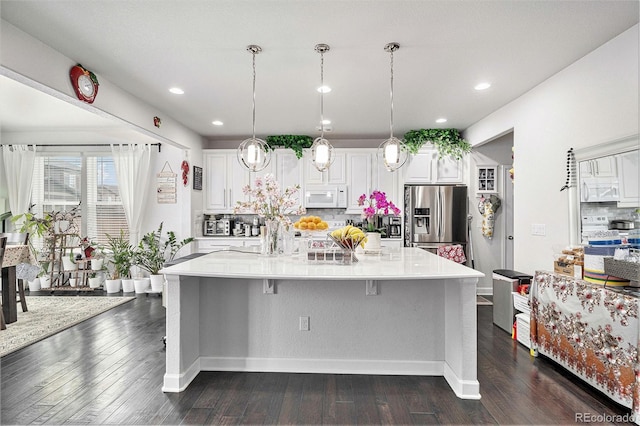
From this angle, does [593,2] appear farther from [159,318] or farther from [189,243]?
[189,243]

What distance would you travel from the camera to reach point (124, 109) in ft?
12.3

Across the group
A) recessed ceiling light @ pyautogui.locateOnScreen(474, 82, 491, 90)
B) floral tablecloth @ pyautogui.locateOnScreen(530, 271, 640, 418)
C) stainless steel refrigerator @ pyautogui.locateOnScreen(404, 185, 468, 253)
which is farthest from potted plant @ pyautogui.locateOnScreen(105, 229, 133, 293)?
floral tablecloth @ pyautogui.locateOnScreen(530, 271, 640, 418)

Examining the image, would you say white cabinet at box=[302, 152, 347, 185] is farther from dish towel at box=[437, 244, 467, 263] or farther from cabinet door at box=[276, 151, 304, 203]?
dish towel at box=[437, 244, 467, 263]

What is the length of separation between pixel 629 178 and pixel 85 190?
7141mm

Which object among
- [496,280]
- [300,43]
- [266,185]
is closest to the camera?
[300,43]

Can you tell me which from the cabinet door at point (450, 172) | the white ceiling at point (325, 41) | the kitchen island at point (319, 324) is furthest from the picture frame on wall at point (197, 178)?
the cabinet door at point (450, 172)

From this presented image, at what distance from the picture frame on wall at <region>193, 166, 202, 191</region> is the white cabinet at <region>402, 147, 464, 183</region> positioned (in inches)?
133

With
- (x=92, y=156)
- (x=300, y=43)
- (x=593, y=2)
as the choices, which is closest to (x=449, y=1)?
(x=593, y=2)

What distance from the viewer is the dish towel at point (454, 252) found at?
5073mm

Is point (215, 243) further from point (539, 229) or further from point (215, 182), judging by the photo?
point (539, 229)

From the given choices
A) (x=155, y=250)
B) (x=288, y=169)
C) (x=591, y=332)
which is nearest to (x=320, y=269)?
(x=591, y=332)

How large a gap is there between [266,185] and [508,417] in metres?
2.39

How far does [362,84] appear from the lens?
3.53 m

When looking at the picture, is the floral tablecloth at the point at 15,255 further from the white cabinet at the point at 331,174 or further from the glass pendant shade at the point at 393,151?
the glass pendant shade at the point at 393,151
